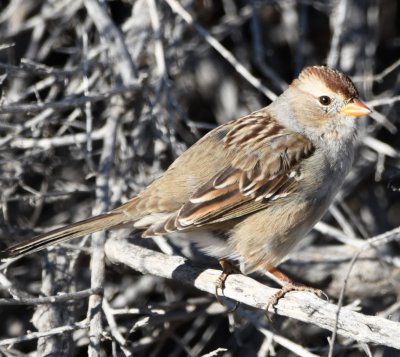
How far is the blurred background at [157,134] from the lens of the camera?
362 centimetres

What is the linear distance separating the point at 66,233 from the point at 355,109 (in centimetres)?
144

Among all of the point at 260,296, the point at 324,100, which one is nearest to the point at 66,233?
the point at 260,296

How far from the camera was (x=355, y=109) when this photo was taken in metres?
3.52

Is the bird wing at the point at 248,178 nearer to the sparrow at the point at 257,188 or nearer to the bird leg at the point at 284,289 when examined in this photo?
the sparrow at the point at 257,188

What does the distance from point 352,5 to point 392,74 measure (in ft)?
1.76

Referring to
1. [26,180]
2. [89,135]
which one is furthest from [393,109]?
[26,180]

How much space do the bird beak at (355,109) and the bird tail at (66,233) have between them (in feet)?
3.80

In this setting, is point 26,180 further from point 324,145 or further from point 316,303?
point 316,303

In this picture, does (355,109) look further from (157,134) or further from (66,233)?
(66,233)

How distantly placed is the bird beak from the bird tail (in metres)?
1.16

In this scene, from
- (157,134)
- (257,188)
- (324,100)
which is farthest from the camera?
(157,134)

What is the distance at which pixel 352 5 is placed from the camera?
4.66 metres

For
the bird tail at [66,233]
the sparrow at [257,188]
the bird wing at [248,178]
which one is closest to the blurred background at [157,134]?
the bird tail at [66,233]

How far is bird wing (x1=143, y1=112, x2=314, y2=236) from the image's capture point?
10.8 feet
